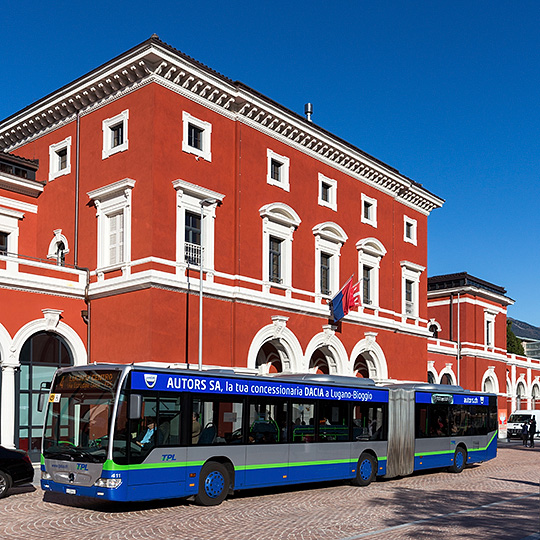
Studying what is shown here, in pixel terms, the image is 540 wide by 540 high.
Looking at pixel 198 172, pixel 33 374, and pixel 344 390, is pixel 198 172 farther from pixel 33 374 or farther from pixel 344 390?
pixel 344 390

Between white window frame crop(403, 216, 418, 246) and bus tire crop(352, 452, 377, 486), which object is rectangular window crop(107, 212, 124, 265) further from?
white window frame crop(403, 216, 418, 246)

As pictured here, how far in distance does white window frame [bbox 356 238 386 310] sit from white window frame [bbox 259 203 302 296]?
5294 mm

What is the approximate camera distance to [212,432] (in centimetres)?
1520

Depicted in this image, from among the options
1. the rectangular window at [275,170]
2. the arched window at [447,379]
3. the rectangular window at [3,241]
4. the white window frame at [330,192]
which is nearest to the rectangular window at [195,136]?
the rectangular window at [275,170]

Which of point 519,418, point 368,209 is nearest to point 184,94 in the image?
point 368,209

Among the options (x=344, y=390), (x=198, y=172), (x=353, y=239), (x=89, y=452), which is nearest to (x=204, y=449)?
(x=89, y=452)

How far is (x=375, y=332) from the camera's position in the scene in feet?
116

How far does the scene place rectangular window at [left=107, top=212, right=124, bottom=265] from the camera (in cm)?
2570

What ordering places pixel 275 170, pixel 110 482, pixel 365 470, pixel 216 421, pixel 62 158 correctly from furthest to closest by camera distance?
1. pixel 275 170
2. pixel 62 158
3. pixel 365 470
4. pixel 216 421
5. pixel 110 482

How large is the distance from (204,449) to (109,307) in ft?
37.9

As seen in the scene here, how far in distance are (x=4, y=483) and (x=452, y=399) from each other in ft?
46.1

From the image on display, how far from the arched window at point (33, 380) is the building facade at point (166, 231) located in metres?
0.05

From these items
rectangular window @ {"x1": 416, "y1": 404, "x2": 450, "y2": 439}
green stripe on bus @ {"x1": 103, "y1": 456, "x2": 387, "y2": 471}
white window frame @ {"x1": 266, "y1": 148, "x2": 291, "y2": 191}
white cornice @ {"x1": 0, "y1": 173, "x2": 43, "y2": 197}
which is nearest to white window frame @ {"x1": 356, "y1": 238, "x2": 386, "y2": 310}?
white window frame @ {"x1": 266, "y1": 148, "x2": 291, "y2": 191}

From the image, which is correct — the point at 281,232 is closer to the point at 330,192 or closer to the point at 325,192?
the point at 325,192
